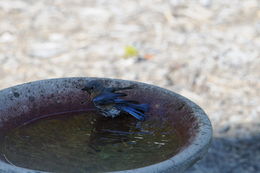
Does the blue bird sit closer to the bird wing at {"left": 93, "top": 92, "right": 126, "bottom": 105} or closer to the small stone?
the bird wing at {"left": 93, "top": 92, "right": 126, "bottom": 105}

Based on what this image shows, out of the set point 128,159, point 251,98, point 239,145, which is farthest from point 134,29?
point 128,159

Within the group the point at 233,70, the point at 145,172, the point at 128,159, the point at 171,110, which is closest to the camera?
the point at 145,172

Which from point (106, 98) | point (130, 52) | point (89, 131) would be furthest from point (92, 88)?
point (130, 52)

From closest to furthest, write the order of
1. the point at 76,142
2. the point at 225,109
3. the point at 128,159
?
the point at 128,159, the point at 76,142, the point at 225,109

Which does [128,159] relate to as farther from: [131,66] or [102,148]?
[131,66]

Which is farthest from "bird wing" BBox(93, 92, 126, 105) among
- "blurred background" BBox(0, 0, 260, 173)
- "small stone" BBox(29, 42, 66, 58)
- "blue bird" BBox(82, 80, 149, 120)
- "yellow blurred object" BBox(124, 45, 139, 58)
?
"small stone" BBox(29, 42, 66, 58)

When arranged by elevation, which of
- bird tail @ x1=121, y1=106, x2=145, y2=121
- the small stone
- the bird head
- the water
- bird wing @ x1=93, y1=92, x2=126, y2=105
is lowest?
the small stone
